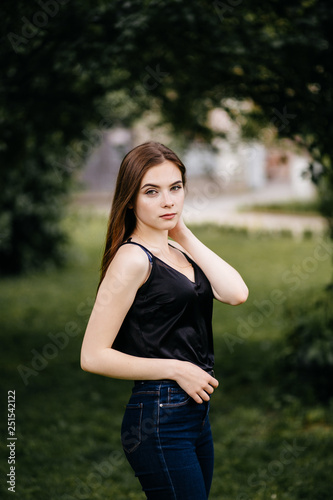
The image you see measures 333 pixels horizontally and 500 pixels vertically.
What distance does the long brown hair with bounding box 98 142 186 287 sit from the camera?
6.91 ft

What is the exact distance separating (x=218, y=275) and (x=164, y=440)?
627mm

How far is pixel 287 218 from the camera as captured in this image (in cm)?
1656

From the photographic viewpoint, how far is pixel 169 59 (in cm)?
523

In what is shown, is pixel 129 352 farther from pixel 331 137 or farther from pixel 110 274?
pixel 331 137

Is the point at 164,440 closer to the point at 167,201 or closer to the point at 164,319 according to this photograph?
the point at 164,319

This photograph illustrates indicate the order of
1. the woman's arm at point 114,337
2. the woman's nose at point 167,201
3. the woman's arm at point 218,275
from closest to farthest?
1. the woman's arm at point 114,337
2. the woman's nose at point 167,201
3. the woman's arm at point 218,275

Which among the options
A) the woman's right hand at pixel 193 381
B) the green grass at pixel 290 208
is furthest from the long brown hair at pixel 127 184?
the green grass at pixel 290 208

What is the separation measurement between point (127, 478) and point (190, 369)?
2.49 metres

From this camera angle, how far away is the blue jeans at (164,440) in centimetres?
199

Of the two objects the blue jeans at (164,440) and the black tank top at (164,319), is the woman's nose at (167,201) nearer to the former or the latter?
the black tank top at (164,319)

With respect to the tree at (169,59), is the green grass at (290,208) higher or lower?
lower

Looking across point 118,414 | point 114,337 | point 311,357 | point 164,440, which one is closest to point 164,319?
point 114,337

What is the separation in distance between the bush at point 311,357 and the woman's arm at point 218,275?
3118 mm

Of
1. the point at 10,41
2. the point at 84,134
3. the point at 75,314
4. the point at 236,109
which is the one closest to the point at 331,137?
the point at 236,109
